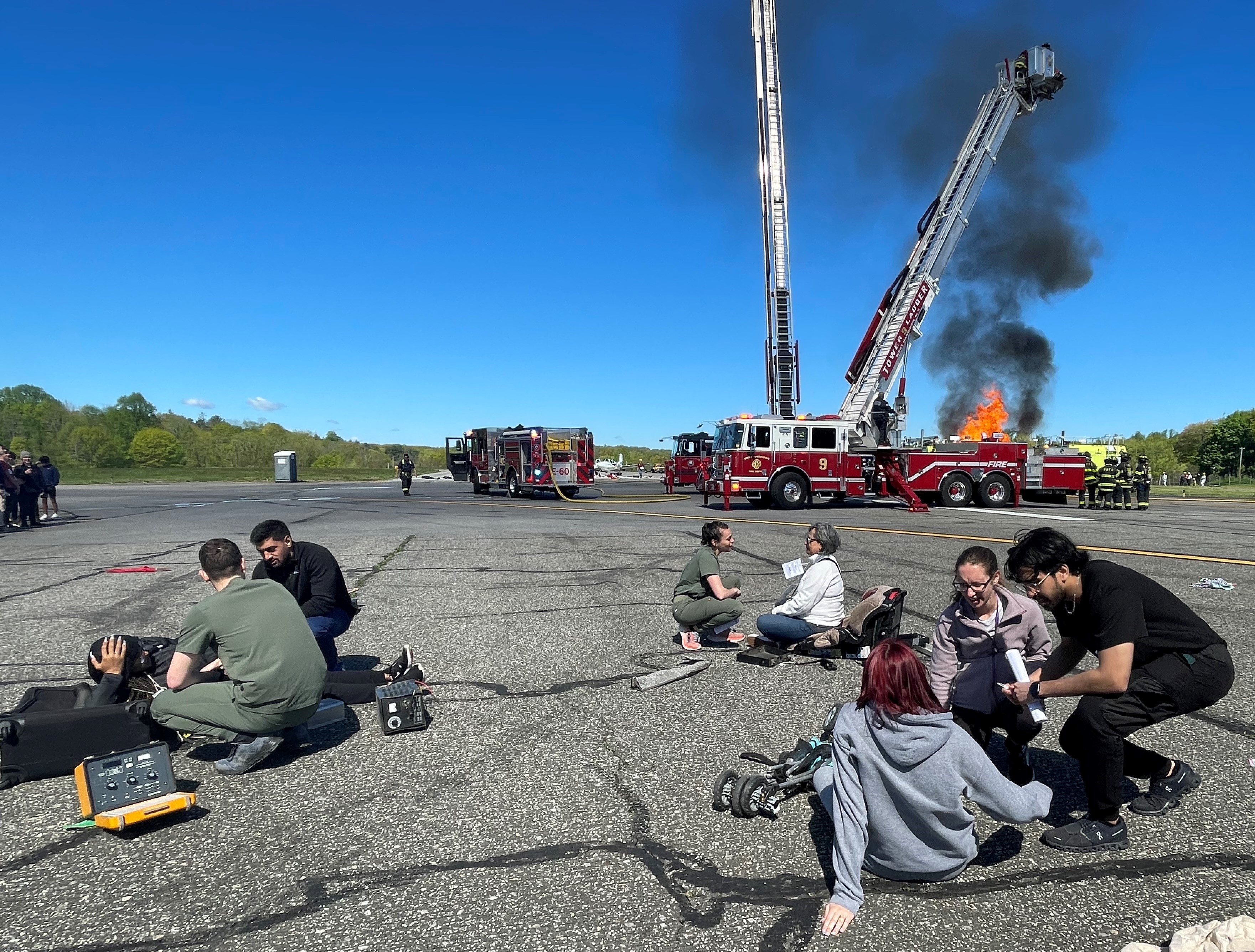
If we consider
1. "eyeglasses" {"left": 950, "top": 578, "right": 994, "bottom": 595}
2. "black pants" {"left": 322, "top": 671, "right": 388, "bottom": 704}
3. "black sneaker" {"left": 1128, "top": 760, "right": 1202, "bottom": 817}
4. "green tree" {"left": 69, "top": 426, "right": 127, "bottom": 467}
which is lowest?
"black sneaker" {"left": 1128, "top": 760, "right": 1202, "bottom": 817}

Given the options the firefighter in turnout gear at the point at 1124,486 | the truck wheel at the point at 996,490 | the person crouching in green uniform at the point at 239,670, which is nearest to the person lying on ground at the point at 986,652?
the person crouching in green uniform at the point at 239,670

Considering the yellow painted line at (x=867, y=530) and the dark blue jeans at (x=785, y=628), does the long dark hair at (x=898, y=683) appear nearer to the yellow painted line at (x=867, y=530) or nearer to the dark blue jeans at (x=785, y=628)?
the yellow painted line at (x=867, y=530)

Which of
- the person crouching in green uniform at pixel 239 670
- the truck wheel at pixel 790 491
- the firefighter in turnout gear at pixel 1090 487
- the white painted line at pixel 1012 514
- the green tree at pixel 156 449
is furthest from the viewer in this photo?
the green tree at pixel 156 449

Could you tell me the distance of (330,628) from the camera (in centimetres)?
563

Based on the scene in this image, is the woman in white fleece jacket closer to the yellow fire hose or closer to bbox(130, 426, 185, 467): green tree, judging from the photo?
the yellow fire hose

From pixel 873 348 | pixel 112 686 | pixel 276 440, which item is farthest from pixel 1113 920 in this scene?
pixel 276 440

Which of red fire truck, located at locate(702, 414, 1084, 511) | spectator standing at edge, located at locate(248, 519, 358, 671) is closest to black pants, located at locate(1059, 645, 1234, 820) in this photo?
spectator standing at edge, located at locate(248, 519, 358, 671)

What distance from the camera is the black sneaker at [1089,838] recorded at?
3350mm

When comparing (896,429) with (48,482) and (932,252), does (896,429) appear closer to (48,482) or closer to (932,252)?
(932,252)

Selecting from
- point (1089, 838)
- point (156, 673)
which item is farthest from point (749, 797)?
point (156, 673)

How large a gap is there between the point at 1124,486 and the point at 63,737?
90.3 feet

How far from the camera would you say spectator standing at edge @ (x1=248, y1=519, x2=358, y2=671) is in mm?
5375

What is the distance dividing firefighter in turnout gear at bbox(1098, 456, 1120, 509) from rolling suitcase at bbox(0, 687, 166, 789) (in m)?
26.4

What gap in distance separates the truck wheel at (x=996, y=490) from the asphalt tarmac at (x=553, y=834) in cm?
1638
